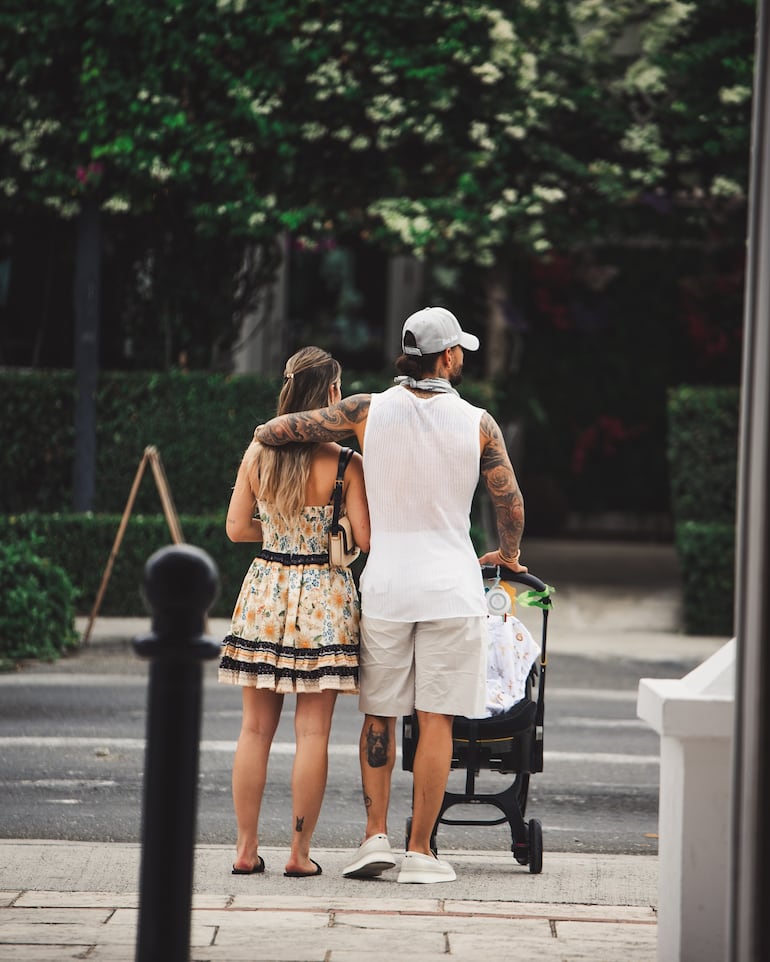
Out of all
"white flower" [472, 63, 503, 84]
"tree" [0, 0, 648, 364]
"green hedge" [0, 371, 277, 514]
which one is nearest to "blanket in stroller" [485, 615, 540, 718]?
"tree" [0, 0, 648, 364]

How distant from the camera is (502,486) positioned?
17.0 ft

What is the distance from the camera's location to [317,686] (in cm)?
504

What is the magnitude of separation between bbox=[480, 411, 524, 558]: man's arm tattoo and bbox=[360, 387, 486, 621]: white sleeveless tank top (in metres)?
0.12

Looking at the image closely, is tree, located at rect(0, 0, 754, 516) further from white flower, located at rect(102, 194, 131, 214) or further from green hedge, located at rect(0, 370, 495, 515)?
green hedge, located at rect(0, 370, 495, 515)

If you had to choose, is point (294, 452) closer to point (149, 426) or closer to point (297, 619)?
Answer: point (297, 619)

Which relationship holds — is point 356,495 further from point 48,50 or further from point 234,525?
point 48,50

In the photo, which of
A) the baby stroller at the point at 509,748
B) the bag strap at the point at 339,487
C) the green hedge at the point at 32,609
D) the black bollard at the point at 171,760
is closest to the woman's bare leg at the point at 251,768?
the baby stroller at the point at 509,748

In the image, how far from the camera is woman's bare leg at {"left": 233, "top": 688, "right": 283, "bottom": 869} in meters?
5.08

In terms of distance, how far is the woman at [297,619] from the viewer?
506 centimetres

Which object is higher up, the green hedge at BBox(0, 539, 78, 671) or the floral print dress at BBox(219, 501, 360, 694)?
the floral print dress at BBox(219, 501, 360, 694)

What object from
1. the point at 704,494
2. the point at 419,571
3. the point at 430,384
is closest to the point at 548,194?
the point at 704,494

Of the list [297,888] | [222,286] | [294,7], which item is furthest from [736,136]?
[297,888]

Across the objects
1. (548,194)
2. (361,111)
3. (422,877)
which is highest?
(361,111)

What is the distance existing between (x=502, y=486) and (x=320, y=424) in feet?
2.22
